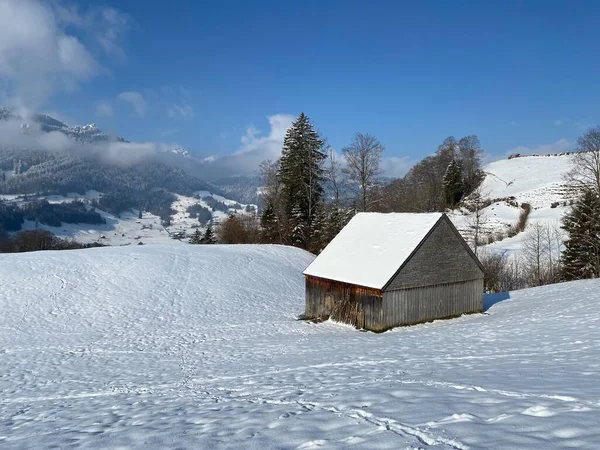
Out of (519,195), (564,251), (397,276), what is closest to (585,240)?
(564,251)

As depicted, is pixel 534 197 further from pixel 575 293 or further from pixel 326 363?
pixel 326 363

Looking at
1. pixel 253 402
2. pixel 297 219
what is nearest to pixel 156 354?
pixel 253 402

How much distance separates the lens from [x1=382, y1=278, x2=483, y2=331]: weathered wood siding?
21656 mm

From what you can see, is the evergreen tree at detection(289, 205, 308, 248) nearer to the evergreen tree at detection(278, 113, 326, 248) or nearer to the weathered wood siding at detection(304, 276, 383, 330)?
the evergreen tree at detection(278, 113, 326, 248)

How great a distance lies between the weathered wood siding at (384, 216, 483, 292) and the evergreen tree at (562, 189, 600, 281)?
19.2 meters

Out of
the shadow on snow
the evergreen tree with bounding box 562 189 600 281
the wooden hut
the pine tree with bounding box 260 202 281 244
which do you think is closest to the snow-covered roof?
the wooden hut

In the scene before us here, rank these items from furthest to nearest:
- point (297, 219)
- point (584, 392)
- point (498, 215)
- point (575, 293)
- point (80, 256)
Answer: point (498, 215), point (297, 219), point (80, 256), point (575, 293), point (584, 392)

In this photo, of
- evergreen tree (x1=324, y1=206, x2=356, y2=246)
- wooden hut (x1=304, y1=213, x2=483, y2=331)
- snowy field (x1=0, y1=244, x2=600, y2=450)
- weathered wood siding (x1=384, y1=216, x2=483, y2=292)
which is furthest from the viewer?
evergreen tree (x1=324, y1=206, x2=356, y2=246)

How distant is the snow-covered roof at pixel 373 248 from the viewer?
22.2m

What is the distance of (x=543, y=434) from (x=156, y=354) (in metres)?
17.3

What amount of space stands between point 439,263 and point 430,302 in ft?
7.74

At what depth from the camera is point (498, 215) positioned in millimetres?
61188

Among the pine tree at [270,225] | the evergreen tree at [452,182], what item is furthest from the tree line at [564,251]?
the pine tree at [270,225]

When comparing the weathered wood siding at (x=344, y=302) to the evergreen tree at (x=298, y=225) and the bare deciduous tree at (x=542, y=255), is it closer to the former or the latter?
the evergreen tree at (x=298, y=225)
